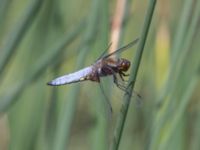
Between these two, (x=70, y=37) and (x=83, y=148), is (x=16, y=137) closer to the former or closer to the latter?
(x=70, y=37)

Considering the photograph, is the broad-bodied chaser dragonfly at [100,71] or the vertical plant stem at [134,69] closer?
the vertical plant stem at [134,69]

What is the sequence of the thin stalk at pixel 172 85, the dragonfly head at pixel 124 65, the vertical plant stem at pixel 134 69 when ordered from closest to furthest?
the vertical plant stem at pixel 134 69 < the dragonfly head at pixel 124 65 < the thin stalk at pixel 172 85

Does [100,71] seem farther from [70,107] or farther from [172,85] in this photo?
[172,85]

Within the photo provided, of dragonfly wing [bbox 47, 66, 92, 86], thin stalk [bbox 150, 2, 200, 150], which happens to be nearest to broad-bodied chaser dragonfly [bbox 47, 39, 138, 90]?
dragonfly wing [bbox 47, 66, 92, 86]

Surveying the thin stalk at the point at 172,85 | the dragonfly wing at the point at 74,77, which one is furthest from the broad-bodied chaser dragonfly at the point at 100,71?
the thin stalk at the point at 172,85

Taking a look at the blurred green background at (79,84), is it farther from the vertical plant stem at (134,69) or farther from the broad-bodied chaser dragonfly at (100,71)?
the vertical plant stem at (134,69)

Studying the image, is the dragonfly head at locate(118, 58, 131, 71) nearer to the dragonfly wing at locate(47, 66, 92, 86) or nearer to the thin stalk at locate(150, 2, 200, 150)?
the dragonfly wing at locate(47, 66, 92, 86)

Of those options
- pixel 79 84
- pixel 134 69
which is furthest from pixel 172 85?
pixel 134 69

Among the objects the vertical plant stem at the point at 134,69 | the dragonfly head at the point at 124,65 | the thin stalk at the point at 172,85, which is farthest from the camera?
the thin stalk at the point at 172,85

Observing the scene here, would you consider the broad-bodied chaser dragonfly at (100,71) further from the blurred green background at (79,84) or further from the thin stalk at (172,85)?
the thin stalk at (172,85)

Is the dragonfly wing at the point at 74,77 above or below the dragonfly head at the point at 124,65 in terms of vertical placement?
below
